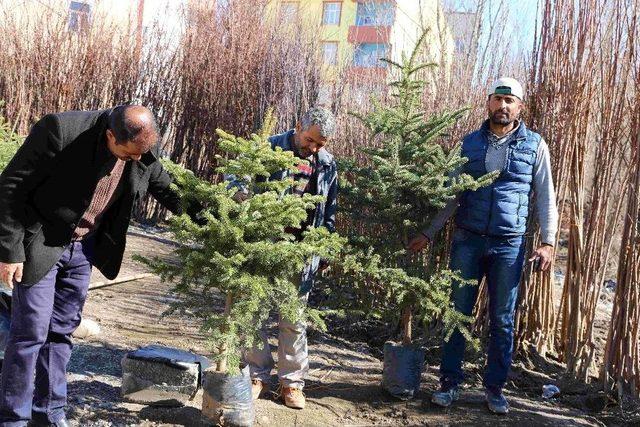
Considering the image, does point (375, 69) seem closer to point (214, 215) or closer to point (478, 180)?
point (478, 180)

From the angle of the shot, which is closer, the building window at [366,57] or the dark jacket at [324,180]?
the dark jacket at [324,180]

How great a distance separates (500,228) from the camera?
3.64m

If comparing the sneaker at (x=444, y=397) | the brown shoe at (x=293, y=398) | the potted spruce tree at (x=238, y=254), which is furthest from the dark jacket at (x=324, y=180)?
the sneaker at (x=444, y=397)

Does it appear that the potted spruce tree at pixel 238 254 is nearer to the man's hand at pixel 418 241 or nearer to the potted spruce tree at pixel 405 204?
the potted spruce tree at pixel 405 204

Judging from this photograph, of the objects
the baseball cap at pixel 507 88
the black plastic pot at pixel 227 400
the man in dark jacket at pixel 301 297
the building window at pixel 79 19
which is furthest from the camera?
the building window at pixel 79 19

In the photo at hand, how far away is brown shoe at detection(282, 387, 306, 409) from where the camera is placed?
347cm

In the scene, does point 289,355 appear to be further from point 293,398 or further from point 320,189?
point 320,189

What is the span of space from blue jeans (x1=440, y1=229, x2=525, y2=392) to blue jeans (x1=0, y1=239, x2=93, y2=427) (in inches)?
81.9

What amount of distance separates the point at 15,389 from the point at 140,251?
15.1 feet

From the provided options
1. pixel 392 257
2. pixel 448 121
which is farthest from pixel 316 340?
pixel 448 121

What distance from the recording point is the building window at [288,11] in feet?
30.3

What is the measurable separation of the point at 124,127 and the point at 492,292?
2327 millimetres

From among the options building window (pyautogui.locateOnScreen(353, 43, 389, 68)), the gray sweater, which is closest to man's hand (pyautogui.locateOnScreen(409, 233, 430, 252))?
the gray sweater

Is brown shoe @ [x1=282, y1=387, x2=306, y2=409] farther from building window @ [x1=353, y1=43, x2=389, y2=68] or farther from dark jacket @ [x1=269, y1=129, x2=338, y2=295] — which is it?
building window @ [x1=353, y1=43, x2=389, y2=68]
